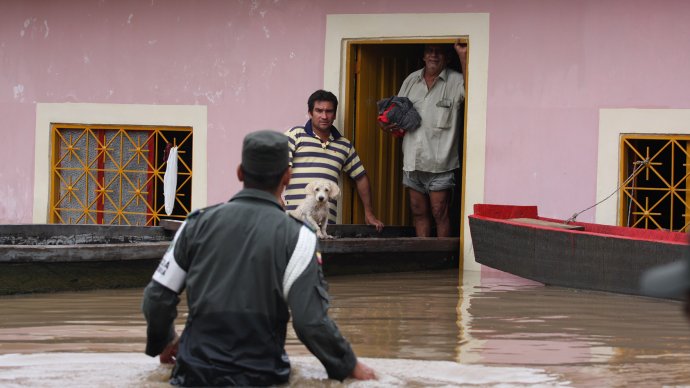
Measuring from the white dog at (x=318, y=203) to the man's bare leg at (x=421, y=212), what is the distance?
1.44 metres

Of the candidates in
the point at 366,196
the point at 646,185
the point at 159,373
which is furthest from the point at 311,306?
the point at 646,185

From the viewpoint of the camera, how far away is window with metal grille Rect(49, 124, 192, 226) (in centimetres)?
1199

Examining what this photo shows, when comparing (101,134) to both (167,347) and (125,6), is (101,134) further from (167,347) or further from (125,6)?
(167,347)

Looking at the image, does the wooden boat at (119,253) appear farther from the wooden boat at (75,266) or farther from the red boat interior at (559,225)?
the red boat interior at (559,225)

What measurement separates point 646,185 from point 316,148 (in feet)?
9.75

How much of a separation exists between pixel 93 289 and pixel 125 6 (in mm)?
3847

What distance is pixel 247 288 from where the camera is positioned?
447 centimetres

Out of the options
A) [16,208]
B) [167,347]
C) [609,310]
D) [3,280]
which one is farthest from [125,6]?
[167,347]

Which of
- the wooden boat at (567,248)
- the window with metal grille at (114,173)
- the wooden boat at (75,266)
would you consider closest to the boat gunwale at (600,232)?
the wooden boat at (567,248)

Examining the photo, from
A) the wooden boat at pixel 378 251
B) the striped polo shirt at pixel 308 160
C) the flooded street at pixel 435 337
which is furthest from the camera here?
the striped polo shirt at pixel 308 160

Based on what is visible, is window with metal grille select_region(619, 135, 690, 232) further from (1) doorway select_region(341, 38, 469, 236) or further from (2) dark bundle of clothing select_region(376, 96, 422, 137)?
(2) dark bundle of clothing select_region(376, 96, 422, 137)

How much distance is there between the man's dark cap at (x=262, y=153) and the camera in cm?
457

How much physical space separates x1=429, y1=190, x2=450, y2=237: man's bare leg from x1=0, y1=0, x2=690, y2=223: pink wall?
63cm

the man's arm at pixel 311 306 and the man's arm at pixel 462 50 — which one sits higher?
the man's arm at pixel 462 50
